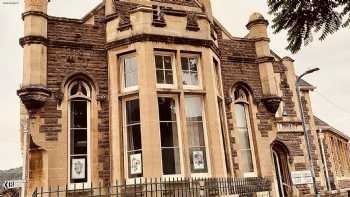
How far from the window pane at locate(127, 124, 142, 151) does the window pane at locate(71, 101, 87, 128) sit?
4.77 feet

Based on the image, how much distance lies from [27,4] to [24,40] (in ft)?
3.93

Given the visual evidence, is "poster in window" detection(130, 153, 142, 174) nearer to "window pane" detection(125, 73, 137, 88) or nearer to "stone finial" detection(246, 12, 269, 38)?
"window pane" detection(125, 73, 137, 88)

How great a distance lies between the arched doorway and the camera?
1625 centimetres

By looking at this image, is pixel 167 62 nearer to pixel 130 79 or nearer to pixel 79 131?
pixel 130 79

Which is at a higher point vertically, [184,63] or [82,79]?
[184,63]

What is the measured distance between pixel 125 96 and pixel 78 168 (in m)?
2.54

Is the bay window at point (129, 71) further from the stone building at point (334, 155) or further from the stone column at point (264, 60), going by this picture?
the stone building at point (334, 155)

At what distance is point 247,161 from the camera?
1264cm

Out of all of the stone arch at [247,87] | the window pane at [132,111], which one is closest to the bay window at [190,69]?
the window pane at [132,111]

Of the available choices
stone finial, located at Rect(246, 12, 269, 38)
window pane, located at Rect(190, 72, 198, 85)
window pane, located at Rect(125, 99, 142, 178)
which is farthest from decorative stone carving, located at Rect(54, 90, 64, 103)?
stone finial, located at Rect(246, 12, 269, 38)

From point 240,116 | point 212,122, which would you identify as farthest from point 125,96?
point 240,116

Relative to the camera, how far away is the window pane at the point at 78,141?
33.0 feet

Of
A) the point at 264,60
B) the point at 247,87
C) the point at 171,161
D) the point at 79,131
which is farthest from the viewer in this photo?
the point at 264,60

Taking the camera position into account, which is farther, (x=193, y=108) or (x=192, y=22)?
(x=192, y=22)
